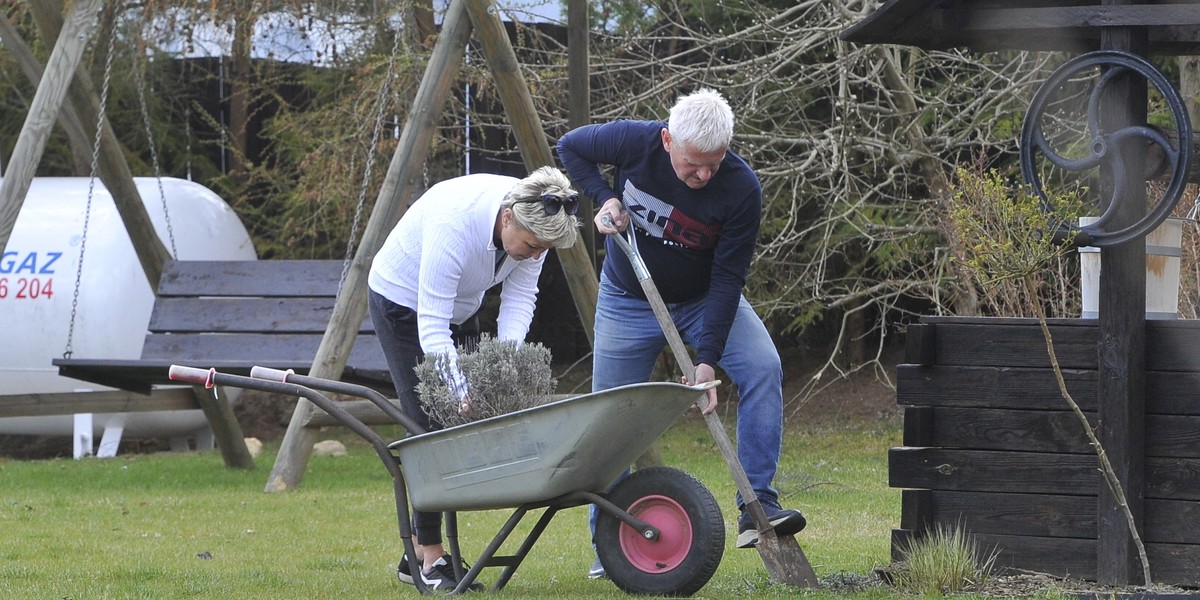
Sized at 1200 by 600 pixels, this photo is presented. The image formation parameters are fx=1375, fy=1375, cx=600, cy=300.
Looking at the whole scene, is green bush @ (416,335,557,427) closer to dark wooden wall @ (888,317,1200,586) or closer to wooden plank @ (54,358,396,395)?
dark wooden wall @ (888,317,1200,586)

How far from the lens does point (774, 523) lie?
3719 mm

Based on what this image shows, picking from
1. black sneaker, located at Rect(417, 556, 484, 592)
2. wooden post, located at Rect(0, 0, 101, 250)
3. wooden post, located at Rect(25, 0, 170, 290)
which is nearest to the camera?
black sneaker, located at Rect(417, 556, 484, 592)

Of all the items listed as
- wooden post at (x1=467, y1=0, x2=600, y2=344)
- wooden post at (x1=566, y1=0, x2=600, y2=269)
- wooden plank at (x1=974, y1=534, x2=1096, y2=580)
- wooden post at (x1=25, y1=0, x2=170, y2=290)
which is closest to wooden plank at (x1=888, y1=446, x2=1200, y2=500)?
wooden plank at (x1=974, y1=534, x2=1096, y2=580)

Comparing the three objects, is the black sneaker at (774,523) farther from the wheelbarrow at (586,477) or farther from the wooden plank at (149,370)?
the wooden plank at (149,370)

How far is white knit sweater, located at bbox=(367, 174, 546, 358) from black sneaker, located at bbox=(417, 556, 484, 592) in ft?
2.17

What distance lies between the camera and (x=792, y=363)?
12.2 m

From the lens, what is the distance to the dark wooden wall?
11.7 ft

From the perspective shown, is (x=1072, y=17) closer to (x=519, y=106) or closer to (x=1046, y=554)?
(x=1046, y=554)

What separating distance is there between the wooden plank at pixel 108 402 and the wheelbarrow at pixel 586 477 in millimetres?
3786

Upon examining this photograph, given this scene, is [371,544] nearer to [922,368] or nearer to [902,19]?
[922,368]

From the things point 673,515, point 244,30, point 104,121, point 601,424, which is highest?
point 244,30

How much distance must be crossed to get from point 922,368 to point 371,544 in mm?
2286

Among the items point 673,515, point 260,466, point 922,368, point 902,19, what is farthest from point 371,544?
point 260,466

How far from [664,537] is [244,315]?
4134mm
